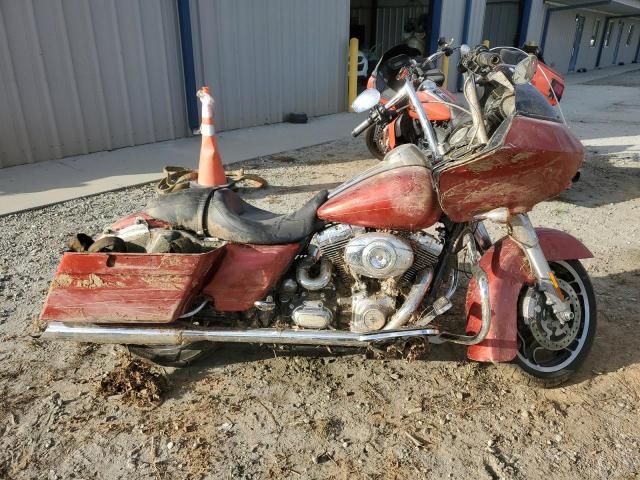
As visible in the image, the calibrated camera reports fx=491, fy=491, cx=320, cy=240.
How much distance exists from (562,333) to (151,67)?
21.4ft

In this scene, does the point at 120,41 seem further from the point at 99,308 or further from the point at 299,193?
the point at 99,308

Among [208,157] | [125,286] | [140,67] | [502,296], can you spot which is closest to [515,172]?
[502,296]

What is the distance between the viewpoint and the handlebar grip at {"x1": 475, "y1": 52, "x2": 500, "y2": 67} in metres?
2.23

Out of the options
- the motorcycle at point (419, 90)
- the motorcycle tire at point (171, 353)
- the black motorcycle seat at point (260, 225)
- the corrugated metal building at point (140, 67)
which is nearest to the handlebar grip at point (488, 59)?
the motorcycle at point (419, 90)

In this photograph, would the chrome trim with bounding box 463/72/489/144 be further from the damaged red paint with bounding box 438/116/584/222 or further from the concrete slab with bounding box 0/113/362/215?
the concrete slab with bounding box 0/113/362/215

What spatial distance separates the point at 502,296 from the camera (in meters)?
2.46

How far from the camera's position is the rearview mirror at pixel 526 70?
79.0 inches

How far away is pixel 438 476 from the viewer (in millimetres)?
2150

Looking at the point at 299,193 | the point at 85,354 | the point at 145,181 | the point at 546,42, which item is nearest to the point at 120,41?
the point at 145,181

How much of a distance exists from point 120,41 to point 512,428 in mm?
6678

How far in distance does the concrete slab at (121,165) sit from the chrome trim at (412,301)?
4.09 meters

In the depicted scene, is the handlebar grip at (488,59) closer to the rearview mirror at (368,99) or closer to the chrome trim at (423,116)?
the chrome trim at (423,116)

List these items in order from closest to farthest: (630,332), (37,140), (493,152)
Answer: (493,152) → (630,332) → (37,140)

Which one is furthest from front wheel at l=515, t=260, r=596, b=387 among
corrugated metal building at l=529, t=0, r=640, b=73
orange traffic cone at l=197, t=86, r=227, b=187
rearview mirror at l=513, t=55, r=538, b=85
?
corrugated metal building at l=529, t=0, r=640, b=73
